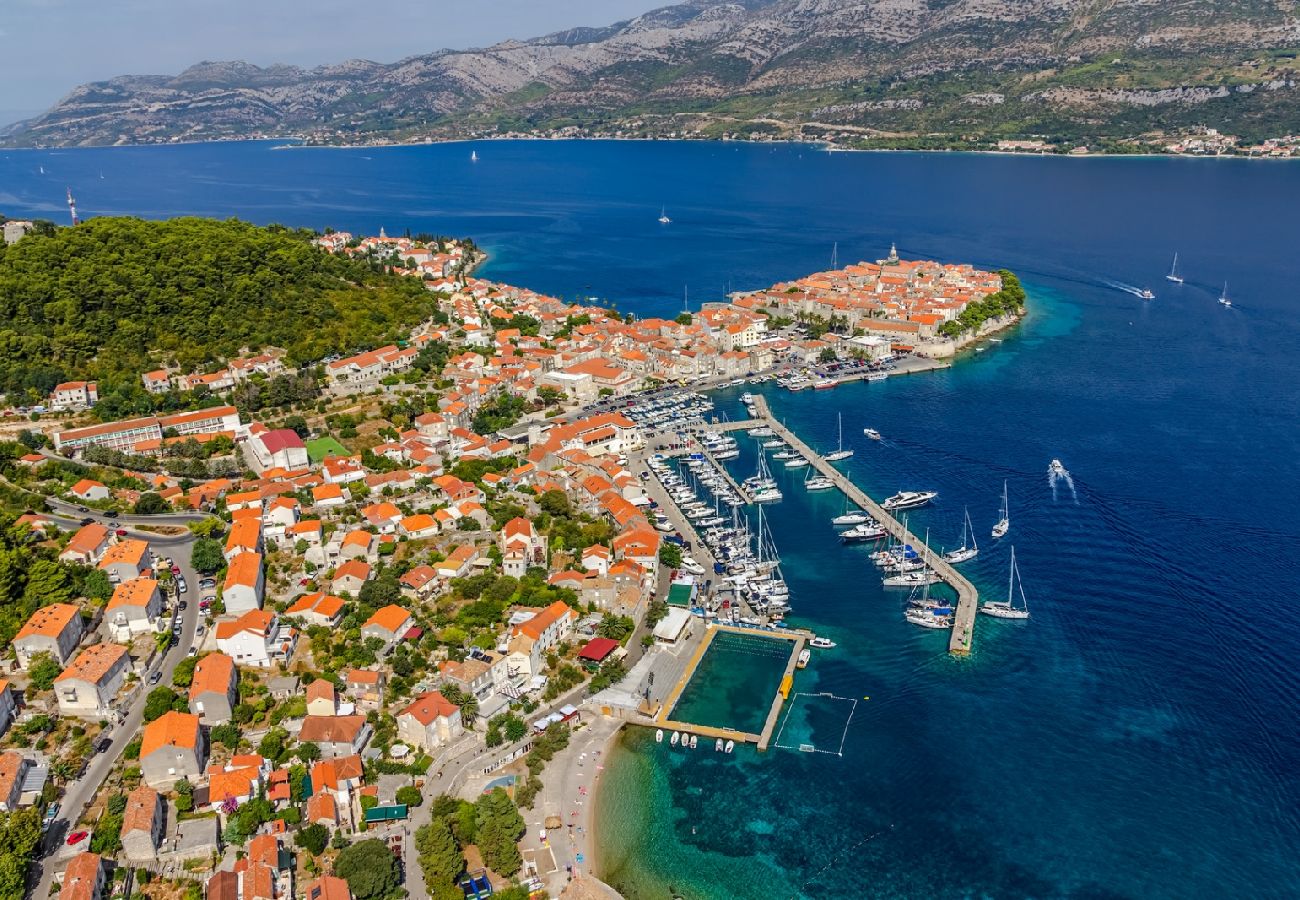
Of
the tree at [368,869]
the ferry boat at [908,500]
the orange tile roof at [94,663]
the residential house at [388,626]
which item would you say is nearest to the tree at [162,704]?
the orange tile roof at [94,663]

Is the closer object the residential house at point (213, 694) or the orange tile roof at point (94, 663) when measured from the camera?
the residential house at point (213, 694)

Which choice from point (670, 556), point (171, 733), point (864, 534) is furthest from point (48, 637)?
point (864, 534)

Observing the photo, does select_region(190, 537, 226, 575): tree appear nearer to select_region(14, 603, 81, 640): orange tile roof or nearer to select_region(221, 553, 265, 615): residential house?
select_region(221, 553, 265, 615): residential house

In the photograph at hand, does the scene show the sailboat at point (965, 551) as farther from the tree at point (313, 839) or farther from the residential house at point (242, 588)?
the residential house at point (242, 588)

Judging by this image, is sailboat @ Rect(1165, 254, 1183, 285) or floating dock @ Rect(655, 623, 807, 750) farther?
sailboat @ Rect(1165, 254, 1183, 285)

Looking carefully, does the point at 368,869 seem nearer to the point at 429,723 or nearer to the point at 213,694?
the point at 429,723

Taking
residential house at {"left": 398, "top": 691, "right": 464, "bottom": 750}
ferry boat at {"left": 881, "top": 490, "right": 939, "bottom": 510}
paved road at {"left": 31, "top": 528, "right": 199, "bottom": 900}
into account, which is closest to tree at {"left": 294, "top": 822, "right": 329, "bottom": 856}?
residential house at {"left": 398, "top": 691, "right": 464, "bottom": 750}

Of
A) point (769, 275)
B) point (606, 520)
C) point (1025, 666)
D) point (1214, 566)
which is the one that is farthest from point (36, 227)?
point (1214, 566)
